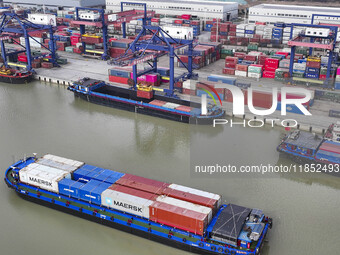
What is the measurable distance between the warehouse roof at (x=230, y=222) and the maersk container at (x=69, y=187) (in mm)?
8458

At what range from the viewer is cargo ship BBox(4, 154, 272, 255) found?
19609 millimetres

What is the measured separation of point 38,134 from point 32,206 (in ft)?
35.1

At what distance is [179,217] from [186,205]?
0.96m

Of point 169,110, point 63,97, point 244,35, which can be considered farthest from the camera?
point 244,35

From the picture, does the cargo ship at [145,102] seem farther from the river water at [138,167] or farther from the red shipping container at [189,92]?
the red shipping container at [189,92]

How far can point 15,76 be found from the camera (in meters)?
47.2

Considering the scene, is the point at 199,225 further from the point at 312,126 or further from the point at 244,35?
the point at 244,35

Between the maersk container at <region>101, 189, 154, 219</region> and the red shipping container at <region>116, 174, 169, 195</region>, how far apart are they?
40.5 inches

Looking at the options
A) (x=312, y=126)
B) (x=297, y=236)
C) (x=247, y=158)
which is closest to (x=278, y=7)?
(x=312, y=126)

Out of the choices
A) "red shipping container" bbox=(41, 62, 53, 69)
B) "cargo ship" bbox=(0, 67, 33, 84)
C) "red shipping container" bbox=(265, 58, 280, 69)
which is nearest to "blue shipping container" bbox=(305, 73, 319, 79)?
"red shipping container" bbox=(265, 58, 280, 69)

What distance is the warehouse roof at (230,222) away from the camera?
63.4 ft

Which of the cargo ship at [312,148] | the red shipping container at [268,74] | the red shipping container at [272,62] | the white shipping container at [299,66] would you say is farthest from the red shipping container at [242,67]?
the cargo ship at [312,148]

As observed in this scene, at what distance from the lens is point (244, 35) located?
212 ft

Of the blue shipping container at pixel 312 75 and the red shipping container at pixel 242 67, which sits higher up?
the red shipping container at pixel 242 67
